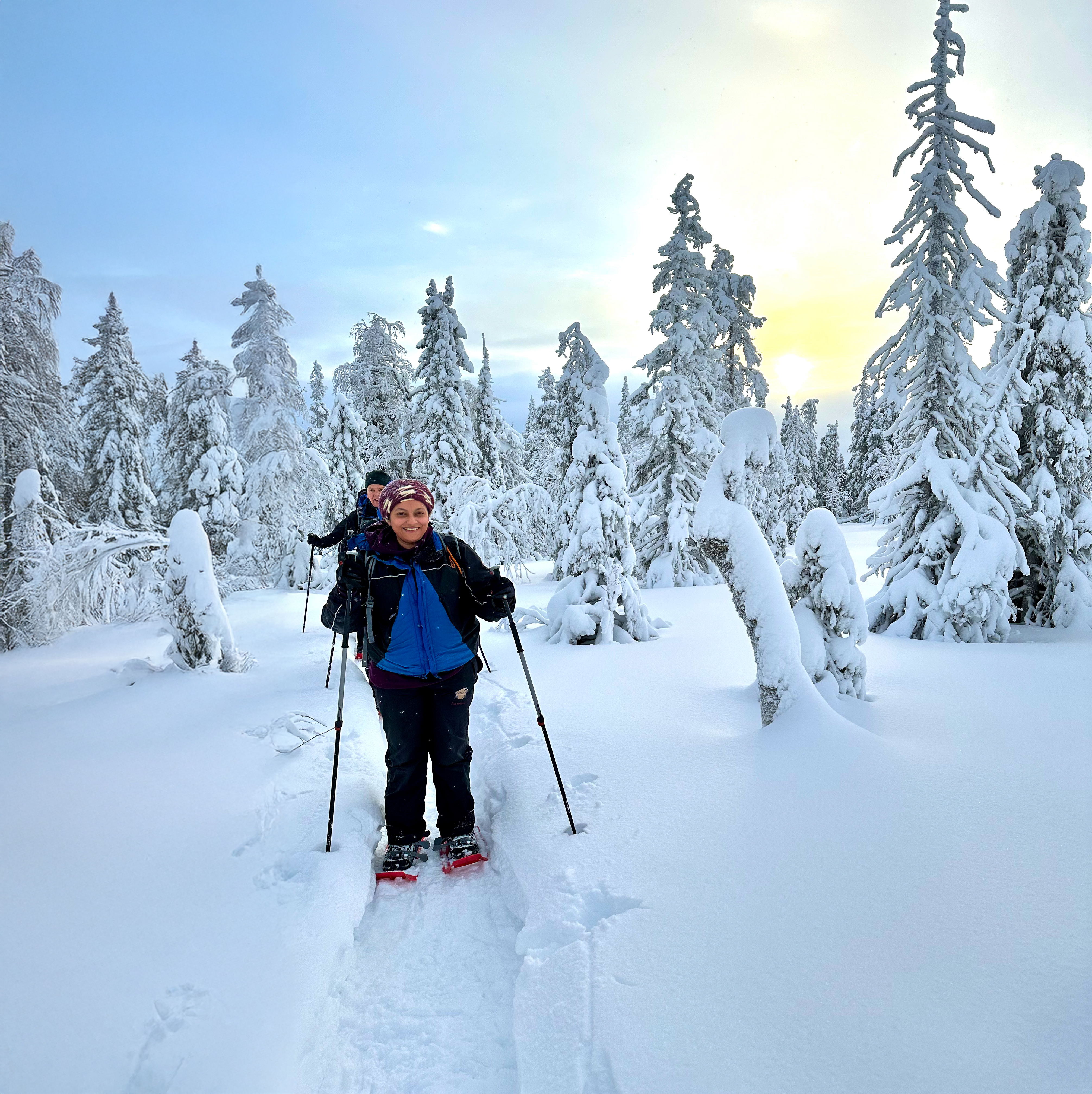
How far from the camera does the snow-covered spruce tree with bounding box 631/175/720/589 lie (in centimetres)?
1875

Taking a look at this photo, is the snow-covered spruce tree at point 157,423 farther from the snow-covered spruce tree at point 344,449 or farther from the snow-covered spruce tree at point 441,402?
the snow-covered spruce tree at point 441,402

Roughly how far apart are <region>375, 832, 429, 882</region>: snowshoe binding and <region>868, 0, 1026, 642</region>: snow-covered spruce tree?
10.3m

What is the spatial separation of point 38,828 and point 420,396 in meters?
20.3

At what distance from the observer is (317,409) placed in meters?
44.3

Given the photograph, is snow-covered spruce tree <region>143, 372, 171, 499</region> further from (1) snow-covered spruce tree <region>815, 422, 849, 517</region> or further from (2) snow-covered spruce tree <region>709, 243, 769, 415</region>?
(1) snow-covered spruce tree <region>815, 422, 849, 517</region>

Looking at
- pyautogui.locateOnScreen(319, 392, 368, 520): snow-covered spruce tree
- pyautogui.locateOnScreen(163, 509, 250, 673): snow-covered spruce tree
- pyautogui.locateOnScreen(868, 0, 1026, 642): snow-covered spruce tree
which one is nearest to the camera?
pyautogui.locateOnScreen(163, 509, 250, 673): snow-covered spruce tree

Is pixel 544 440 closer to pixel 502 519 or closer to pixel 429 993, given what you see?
pixel 502 519

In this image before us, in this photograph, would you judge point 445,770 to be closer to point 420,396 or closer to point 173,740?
point 173,740

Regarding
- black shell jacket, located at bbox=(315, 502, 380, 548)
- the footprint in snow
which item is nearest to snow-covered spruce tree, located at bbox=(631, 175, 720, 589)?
black shell jacket, located at bbox=(315, 502, 380, 548)

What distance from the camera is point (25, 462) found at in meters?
12.2

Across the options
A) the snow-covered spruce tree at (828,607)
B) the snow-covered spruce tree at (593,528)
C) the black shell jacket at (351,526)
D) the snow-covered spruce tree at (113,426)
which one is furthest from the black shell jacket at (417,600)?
the snow-covered spruce tree at (113,426)

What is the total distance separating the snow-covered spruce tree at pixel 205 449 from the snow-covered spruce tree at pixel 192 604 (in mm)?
13860

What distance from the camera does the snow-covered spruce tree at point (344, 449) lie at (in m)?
25.8

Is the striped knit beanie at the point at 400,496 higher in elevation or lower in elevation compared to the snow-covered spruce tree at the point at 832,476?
lower
